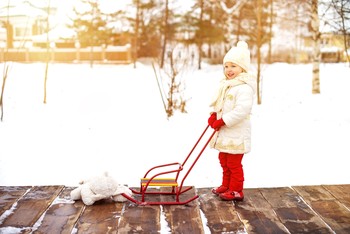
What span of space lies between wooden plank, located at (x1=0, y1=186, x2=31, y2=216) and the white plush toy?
0.56m

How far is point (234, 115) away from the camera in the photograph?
4367mm

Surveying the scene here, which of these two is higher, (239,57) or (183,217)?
(239,57)

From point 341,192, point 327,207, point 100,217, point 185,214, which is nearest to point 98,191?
point 100,217

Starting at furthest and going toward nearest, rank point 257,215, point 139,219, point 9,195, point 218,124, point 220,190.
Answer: point 220,190 → point 9,195 → point 218,124 → point 257,215 → point 139,219

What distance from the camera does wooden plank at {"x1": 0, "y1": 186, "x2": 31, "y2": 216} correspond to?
4275 mm

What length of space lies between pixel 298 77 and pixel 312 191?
13.6 metres

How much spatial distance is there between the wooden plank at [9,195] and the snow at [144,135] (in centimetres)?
128

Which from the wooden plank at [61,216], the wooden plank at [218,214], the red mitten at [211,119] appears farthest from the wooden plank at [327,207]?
the wooden plank at [61,216]

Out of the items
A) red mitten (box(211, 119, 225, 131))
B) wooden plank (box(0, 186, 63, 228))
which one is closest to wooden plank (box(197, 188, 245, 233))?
red mitten (box(211, 119, 225, 131))

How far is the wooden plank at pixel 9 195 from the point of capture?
4.27 metres

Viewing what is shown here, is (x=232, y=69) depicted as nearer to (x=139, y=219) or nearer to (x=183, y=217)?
(x=183, y=217)

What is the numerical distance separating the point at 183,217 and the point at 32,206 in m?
1.39

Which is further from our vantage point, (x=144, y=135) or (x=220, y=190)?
(x=144, y=135)

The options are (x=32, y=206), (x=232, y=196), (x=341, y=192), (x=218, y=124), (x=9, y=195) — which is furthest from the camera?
(x=341, y=192)
